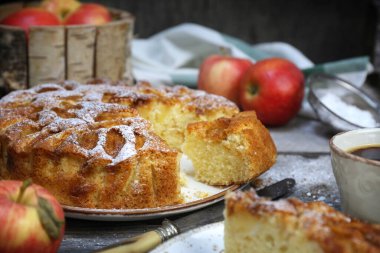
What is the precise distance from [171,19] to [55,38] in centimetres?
144

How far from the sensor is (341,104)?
291cm

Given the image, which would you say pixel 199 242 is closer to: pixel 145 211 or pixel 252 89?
pixel 145 211

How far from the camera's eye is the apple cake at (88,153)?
184 centimetres

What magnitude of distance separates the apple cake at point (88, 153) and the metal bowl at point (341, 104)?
39.8 inches

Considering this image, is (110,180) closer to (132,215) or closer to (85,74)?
(132,215)

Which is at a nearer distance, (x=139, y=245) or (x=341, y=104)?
(x=139, y=245)

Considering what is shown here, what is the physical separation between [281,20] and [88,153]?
254cm

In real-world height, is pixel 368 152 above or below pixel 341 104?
above

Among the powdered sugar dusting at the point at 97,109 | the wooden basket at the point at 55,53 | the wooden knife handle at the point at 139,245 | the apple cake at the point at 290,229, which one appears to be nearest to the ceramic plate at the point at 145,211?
the powdered sugar dusting at the point at 97,109

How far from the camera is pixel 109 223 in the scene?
188 centimetres

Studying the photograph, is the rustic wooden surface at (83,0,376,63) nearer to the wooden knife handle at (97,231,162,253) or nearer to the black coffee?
the black coffee

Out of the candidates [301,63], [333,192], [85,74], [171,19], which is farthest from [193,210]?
[171,19]

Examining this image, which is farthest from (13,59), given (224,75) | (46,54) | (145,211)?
(145,211)

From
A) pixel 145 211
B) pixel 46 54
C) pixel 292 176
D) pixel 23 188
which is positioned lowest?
pixel 292 176
